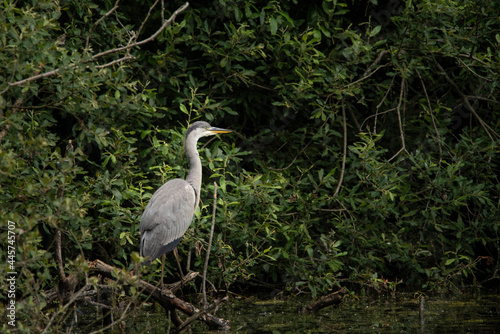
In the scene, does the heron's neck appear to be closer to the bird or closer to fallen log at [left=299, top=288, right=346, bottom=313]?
the bird

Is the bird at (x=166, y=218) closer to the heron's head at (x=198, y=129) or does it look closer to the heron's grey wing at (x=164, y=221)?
the heron's grey wing at (x=164, y=221)

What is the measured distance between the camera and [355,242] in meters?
6.39

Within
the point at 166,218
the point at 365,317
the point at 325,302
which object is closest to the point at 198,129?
the point at 166,218

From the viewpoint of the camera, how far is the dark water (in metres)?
4.88

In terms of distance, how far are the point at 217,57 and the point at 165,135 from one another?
0.96 m

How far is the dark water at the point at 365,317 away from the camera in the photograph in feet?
16.0

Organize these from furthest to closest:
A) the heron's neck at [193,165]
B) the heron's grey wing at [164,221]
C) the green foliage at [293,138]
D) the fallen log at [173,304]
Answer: the green foliage at [293,138], the heron's neck at [193,165], the heron's grey wing at [164,221], the fallen log at [173,304]

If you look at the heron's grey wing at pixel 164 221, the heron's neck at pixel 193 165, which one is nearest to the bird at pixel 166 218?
the heron's grey wing at pixel 164 221

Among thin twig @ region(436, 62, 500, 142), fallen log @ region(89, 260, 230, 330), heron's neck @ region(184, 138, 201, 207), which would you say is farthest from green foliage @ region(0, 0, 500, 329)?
fallen log @ region(89, 260, 230, 330)

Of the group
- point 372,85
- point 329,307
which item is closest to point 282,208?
point 329,307

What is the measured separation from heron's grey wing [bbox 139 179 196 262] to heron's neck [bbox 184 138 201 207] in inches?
11.8

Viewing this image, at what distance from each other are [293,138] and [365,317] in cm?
228

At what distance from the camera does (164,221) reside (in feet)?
17.2

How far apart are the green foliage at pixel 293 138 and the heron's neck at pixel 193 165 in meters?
0.27
